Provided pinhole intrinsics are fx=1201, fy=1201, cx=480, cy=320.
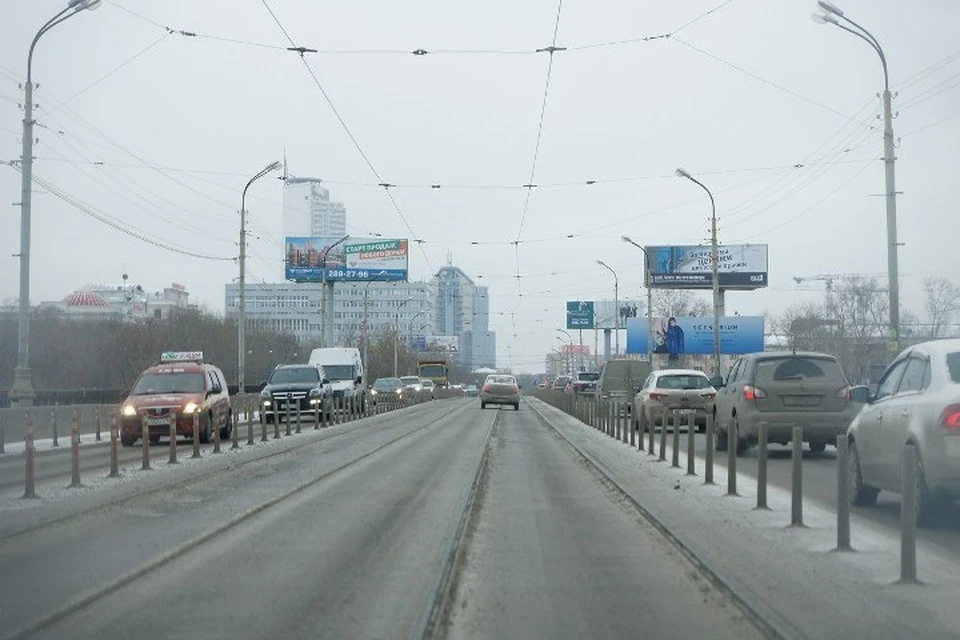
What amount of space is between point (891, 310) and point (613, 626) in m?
23.3

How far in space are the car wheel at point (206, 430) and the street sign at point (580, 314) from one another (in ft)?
291

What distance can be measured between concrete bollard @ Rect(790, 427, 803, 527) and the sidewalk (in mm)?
173

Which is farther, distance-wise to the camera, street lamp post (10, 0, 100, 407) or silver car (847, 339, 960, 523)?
street lamp post (10, 0, 100, 407)

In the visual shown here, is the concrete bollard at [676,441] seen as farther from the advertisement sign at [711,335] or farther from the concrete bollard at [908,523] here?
the advertisement sign at [711,335]

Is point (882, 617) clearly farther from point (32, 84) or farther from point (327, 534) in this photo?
point (32, 84)

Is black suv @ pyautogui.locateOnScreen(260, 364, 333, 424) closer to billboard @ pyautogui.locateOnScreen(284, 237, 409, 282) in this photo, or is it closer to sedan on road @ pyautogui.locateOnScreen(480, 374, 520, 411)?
sedan on road @ pyautogui.locateOnScreen(480, 374, 520, 411)

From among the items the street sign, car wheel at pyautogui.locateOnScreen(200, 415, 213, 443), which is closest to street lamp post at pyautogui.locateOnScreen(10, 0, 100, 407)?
car wheel at pyautogui.locateOnScreen(200, 415, 213, 443)

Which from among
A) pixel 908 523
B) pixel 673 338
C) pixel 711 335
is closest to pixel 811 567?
pixel 908 523

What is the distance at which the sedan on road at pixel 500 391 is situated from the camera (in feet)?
202

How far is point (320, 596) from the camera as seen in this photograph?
8844 mm

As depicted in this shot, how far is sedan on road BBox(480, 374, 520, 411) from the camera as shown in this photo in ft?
202

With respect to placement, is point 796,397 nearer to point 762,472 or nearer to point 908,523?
point 762,472

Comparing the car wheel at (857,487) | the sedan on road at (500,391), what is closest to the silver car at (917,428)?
the car wheel at (857,487)

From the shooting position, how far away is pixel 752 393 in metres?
21.6
